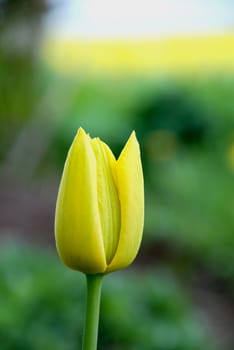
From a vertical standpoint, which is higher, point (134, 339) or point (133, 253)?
point (133, 253)

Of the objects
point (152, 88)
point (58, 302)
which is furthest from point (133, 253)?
point (152, 88)

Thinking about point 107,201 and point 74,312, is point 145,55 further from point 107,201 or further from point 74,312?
point 107,201

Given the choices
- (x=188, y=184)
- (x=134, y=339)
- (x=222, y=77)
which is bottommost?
(x=134, y=339)

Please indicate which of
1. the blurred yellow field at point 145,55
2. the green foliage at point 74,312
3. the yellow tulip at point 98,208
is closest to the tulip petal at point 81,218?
the yellow tulip at point 98,208

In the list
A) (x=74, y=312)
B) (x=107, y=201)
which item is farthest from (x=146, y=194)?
(x=107, y=201)

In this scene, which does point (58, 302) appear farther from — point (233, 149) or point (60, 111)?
point (60, 111)

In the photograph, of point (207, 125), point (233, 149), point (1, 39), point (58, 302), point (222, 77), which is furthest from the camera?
point (222, 77)

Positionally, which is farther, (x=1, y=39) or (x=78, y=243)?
(x=1, y=39)

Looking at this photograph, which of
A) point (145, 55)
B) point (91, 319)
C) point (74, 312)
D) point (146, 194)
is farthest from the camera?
point (145, 55)
